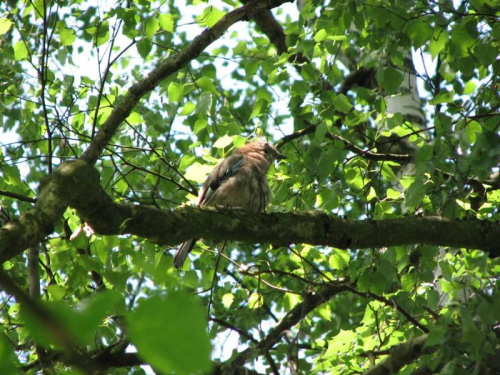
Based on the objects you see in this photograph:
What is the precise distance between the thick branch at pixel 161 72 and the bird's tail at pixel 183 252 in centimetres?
142

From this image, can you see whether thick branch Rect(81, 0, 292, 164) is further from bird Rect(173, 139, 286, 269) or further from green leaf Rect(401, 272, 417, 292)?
green leaf Rect(401, 272, 417, 292)

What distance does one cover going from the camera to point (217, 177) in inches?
217

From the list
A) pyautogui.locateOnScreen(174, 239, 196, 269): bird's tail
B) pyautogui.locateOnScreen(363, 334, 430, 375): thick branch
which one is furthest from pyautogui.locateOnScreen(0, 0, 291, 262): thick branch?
pyautogui.locateOnScreen(363, 334, 430, 375): thick branch

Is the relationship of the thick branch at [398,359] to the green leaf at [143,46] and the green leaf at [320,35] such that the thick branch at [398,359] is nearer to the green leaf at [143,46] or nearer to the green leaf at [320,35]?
the green leaf at [320,35]

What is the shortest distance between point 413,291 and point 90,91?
11.1 ft

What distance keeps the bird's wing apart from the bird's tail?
54cm

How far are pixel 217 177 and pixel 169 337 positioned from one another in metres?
4.65

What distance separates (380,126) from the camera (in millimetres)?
4629

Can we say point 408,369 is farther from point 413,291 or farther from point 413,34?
point 413,34

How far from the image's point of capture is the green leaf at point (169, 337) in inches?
35.0

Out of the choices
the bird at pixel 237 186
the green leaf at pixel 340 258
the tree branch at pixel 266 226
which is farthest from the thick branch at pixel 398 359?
the bird at pixel 237 186

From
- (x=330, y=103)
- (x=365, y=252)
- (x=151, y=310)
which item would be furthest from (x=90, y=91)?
(x=151, y=310)

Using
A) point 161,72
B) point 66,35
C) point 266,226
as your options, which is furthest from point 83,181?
point 66,35

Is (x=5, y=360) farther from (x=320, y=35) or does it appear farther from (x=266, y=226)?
(x=320, y=35)
